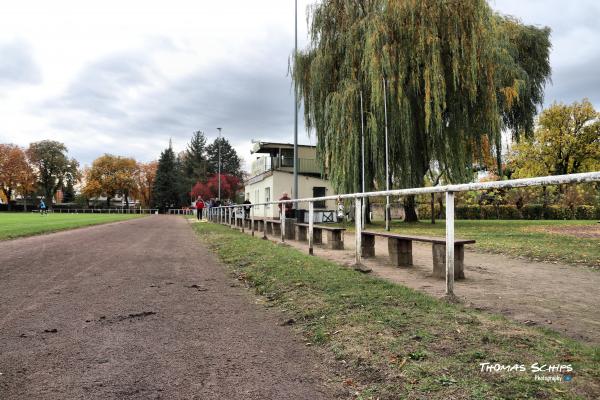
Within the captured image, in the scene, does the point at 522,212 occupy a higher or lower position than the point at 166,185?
lower

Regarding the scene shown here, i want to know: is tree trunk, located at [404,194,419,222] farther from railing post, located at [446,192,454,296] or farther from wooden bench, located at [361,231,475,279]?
railing post, located at [446,192,454,296]

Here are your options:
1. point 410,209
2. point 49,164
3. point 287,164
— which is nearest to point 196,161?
point 49,164

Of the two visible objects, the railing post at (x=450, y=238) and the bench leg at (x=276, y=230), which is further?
the bench leg at (x=276, y=230)

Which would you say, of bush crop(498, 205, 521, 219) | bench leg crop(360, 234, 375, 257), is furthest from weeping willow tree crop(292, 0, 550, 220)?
bush crop(498, 205, 521, 219)

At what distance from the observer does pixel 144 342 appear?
380cm

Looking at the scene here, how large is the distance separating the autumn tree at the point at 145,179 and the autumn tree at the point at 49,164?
1326 centimetres

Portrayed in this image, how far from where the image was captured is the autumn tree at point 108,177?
298 ft

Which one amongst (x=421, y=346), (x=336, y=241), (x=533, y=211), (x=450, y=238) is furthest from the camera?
(x=533, y=211)

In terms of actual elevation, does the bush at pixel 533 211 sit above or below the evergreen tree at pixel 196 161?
below

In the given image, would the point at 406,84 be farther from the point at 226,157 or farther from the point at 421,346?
the point at 226,157

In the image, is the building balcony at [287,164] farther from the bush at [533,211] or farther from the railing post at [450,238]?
the railing post at [450,238]

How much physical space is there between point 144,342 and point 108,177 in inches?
3767

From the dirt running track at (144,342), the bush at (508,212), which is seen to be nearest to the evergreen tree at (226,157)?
the bush at (508,212)

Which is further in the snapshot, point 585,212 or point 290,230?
point 585,212
